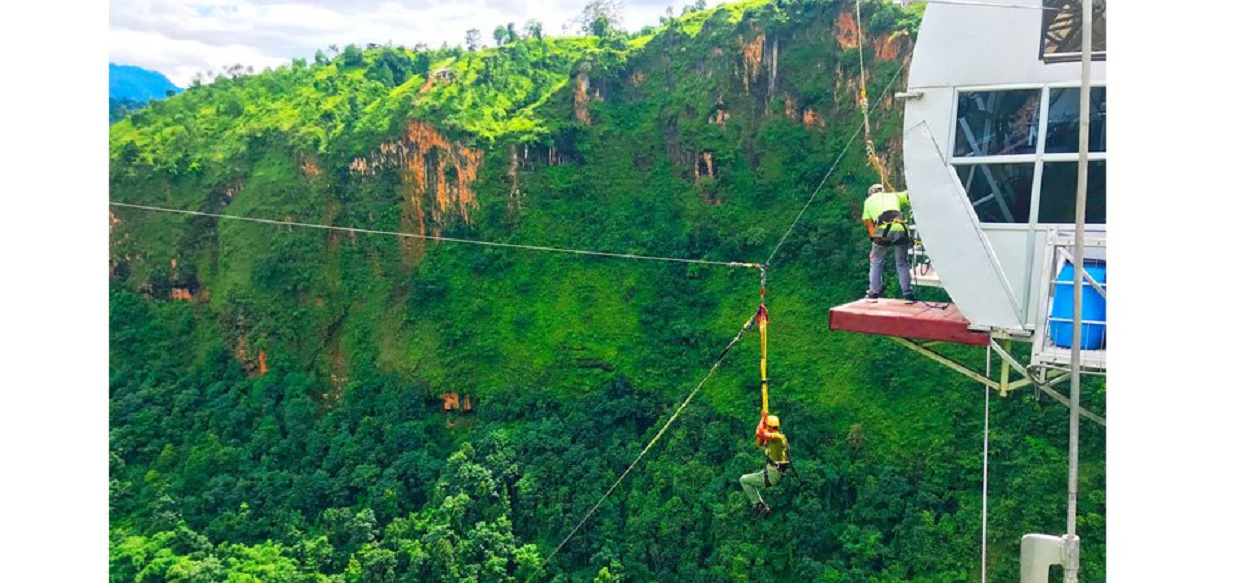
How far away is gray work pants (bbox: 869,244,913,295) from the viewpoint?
7598mm

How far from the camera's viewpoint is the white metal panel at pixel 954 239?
20.7ft

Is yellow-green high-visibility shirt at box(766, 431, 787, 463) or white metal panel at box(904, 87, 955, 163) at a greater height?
white metal panel at box(904, 87, 955, 163)

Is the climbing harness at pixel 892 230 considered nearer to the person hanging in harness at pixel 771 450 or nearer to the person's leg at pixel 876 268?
the person's leg at pixel 876 268

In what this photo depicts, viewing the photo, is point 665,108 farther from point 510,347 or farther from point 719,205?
point 510,347

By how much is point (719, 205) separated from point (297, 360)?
40.4ft

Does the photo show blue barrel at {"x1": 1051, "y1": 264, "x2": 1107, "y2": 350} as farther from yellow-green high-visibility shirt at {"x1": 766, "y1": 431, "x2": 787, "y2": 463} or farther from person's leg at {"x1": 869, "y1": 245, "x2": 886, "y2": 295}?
yellow-green high-visibility shirt at {"x1": 766, "y1": 431, "x2": 787, "y2": 463}

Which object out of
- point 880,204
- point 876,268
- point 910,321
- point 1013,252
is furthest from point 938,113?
point 876,268

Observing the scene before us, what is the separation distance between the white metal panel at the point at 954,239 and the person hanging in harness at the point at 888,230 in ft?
2.87

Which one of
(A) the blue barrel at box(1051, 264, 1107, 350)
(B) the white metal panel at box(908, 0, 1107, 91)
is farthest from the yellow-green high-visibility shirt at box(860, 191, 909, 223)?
(A) the blue barrel at box(1051, 264, 1107, 350)

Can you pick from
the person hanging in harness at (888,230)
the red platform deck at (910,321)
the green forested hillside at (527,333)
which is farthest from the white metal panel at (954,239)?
the green forested hillside at (527,333)

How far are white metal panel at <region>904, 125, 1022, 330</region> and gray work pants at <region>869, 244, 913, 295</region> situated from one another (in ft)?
3.41

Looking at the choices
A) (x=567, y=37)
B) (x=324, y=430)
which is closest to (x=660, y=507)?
(x=324, y=430)

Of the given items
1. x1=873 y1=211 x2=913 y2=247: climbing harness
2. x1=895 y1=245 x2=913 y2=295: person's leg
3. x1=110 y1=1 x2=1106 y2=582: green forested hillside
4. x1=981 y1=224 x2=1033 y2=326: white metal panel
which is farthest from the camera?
x1=110 y1=1 x2=1106 y2=582: green forested hillside

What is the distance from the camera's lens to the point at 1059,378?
254 inches
